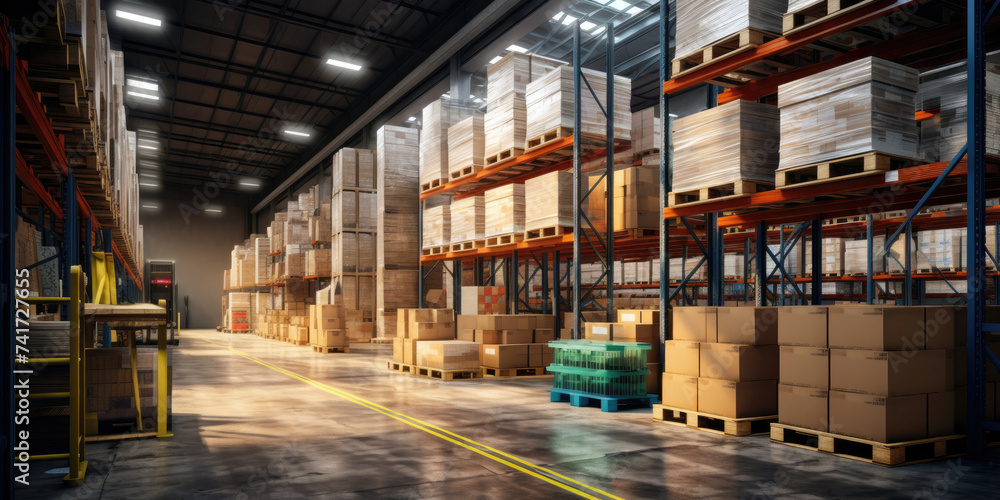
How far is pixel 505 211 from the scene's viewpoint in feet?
36.6

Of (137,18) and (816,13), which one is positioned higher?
(137,18)

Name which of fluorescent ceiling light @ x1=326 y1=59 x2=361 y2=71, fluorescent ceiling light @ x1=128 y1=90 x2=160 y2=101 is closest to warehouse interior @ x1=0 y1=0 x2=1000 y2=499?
fluorescent ceiling light @ x1=326 y1=59 x2=361 y2=71

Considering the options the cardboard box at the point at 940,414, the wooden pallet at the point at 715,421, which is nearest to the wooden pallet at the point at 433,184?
the wooden pallet at the point at 715,421

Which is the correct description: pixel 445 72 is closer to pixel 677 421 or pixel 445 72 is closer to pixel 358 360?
pixel 358 360

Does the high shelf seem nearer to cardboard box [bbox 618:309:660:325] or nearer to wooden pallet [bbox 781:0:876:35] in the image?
wooden pallet [bbox 781:0:876:35]

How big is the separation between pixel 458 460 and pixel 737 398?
2.57m

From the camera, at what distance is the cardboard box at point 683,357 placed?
6.15 meters

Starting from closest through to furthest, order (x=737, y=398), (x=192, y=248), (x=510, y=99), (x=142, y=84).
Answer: (x=737, y=398) < (x=510, y=99) < (x=142, y=84) < (x=192, y=248)

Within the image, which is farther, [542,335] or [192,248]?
[192,248]

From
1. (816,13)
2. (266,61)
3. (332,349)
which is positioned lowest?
(332,349)

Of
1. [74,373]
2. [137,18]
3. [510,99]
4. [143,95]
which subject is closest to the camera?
[74,373]

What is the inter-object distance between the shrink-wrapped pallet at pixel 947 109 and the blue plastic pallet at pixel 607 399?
3621mm

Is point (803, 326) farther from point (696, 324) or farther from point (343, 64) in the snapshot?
point (343, 64)

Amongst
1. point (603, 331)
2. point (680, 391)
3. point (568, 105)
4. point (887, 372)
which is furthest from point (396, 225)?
point (887, 372)
